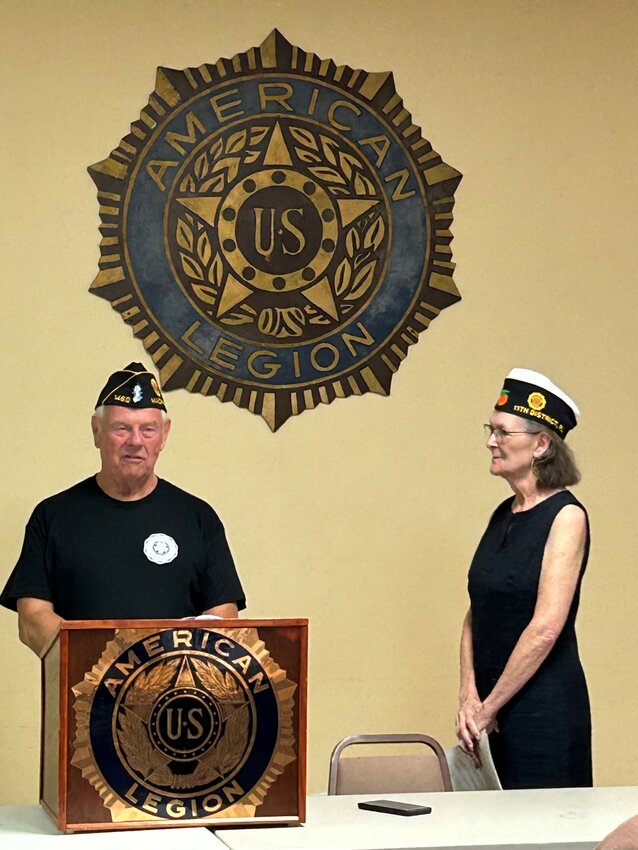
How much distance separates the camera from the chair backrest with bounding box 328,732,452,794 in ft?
10.2

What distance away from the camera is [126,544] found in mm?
3270

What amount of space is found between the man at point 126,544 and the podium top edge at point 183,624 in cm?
85

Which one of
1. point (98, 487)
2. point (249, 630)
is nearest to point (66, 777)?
point (249, 630)

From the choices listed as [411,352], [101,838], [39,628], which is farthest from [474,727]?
A: [411,352]

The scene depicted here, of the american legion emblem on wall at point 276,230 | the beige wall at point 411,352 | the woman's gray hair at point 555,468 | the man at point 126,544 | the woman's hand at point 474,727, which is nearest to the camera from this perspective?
the man at point 126,544

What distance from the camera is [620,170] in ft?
15.0

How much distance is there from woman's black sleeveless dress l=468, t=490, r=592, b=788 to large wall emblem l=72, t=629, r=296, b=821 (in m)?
1.07

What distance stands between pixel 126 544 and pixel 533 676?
1061 mm

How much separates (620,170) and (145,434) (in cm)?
209

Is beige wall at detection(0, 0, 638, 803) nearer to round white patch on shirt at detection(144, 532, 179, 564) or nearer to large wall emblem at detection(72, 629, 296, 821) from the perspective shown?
round white patch on shirt at detection(144, 532, 179, 564)

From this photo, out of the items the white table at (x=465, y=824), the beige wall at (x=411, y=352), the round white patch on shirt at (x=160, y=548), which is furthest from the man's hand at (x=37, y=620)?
the beige wall at (x=411, y=352)

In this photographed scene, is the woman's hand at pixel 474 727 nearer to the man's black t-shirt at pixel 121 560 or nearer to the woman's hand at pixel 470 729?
the woman's hand at pixel 470 729

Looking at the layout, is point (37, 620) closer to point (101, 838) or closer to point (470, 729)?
point (101, 838)

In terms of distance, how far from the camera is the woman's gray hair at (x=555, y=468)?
3.48 meters
